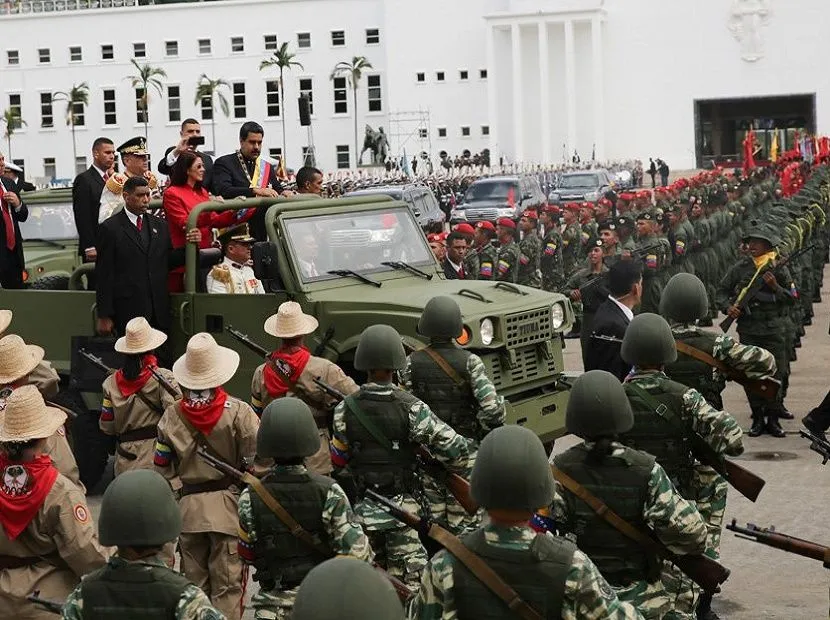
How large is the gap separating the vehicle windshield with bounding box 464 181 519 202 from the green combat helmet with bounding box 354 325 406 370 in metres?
35.1

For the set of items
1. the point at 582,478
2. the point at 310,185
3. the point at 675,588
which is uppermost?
the point at 310,185

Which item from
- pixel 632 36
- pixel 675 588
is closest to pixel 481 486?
pixel 675 588

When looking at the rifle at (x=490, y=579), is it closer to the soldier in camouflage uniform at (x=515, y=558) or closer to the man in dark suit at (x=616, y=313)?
the soldier in camouflage uniform at (x=515, y=558)

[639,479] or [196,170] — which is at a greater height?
[196,170]

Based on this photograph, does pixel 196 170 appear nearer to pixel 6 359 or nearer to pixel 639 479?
pixel 6 359

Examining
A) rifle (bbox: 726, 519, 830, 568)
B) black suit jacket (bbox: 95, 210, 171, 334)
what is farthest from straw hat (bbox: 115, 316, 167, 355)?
rifle (bbox: 726, 519, 830, 568)

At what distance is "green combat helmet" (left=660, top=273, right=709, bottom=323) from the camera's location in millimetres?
8859

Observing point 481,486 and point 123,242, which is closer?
point 481,486

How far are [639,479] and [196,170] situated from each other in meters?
6.80

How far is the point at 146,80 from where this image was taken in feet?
305

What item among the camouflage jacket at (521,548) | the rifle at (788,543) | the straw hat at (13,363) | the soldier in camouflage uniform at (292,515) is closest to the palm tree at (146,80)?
the straw hat at (13,363)

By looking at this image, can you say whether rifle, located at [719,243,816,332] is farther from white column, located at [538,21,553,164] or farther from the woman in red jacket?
white column, located at [538,21,553,164]

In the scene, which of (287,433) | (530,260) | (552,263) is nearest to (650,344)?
(287,433)

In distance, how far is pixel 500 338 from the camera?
11188mm
